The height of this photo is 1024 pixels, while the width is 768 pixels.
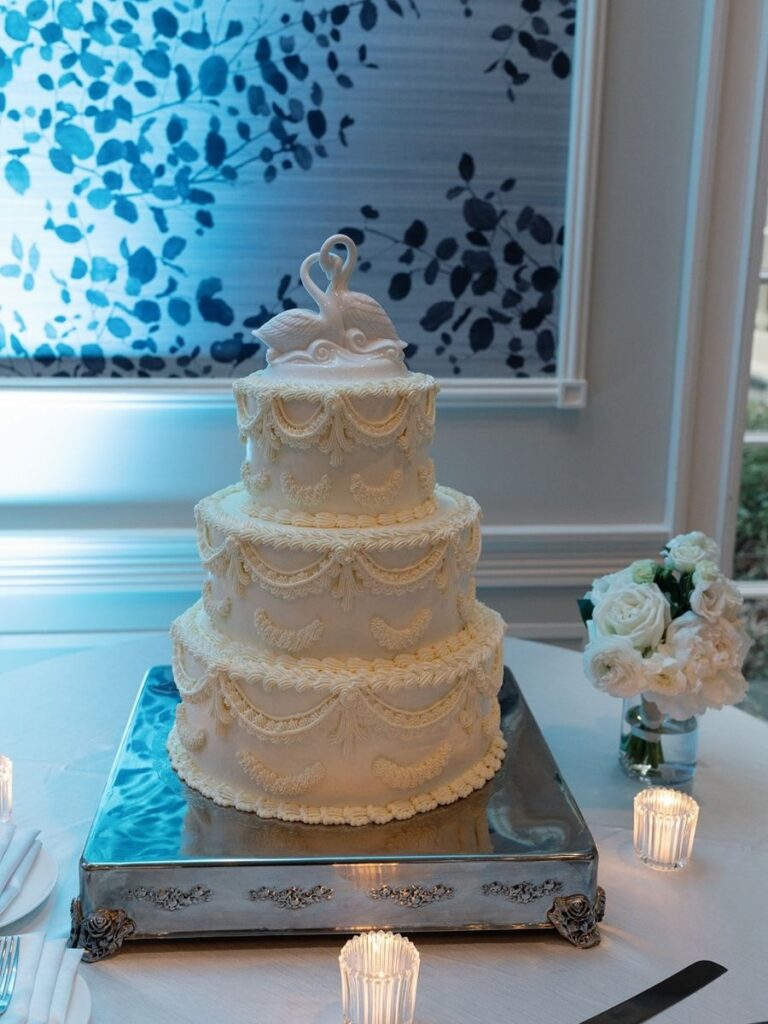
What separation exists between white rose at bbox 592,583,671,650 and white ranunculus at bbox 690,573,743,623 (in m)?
0.05

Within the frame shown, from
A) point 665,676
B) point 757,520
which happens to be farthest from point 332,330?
point 757,520

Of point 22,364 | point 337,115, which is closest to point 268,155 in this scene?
point 337,115

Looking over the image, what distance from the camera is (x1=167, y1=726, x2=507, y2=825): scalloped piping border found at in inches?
64.1

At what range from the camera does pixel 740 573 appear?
11.3ft

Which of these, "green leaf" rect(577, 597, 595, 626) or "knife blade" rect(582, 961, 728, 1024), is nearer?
"knife blade" rect(582, 961, 728, 1024)

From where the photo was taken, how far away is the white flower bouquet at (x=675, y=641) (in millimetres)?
1761

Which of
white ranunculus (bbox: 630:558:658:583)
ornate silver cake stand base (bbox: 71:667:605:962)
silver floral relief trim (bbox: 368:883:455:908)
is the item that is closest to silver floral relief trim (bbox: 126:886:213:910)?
ornate silver cake stand base (bbox: 71:667:605:962)

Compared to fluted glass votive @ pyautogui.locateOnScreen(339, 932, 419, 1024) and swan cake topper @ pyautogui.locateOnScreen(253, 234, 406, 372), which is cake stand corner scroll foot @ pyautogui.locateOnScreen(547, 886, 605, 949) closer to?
fluted glass votive @ pyautogui.locateOnScreen(339, 932, 419, 1024)

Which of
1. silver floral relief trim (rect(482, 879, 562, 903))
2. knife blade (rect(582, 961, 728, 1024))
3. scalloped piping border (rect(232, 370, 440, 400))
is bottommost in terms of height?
knife blade (rect(582, 961, 728, 1024))

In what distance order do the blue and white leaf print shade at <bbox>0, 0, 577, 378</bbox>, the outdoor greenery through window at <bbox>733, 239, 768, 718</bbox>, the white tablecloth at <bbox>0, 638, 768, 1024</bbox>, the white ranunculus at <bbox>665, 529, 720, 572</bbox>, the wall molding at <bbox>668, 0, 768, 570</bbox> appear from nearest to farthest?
the white tablecloth at <bbox>0, 638, 768, 1024</bbox> < the white ranunculus at <bbox>665, 529, 720, 572</bbox> < the blue and white leaf print shade at <bbox>0, 0, 577, 378</bbox> < the wall molding at <bbox>668, 0, 768, 570</bbox> < the outdoor greenery through window at <bbox>733, 239, 768, 718</bbox>

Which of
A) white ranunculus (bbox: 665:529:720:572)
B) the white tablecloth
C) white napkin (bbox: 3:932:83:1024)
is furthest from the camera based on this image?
white ranunculus (bbox: 665:529:720:572)

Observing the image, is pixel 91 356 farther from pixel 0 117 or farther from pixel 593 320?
pixel 593 320

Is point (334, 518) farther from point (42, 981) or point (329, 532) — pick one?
point (42, 981)

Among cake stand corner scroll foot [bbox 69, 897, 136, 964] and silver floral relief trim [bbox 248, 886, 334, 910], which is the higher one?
silver floral relief trim [bbox 248, 886, 334, 910]
